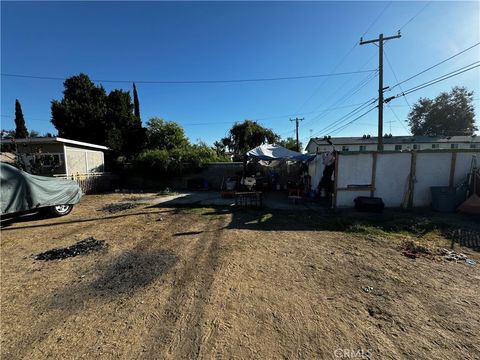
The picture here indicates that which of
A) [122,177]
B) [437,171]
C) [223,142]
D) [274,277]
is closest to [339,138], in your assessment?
[223,142]

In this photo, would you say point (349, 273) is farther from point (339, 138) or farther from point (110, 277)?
point (339, 138)

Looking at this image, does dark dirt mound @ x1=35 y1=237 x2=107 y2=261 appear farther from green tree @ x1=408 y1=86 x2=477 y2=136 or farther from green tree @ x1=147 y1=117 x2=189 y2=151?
green tree @ x1=408 y1=86 x2=477 y2=136

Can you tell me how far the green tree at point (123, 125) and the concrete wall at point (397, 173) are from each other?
693 inches

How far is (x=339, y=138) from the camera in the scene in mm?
33625

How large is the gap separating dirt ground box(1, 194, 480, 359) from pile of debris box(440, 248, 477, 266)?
0.49 ft

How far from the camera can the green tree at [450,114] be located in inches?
1501

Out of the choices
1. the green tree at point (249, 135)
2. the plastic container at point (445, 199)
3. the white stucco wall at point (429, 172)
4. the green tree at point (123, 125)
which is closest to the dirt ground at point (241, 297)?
the plastic container at point (445, 199)

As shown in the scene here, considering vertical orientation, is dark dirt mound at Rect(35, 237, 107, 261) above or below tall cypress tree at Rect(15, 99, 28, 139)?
below

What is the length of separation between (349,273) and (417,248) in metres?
2.14

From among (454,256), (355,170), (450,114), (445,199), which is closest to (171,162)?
(355,170)

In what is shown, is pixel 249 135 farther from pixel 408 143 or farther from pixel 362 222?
pixel 362 222

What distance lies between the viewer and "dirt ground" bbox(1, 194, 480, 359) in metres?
2.10

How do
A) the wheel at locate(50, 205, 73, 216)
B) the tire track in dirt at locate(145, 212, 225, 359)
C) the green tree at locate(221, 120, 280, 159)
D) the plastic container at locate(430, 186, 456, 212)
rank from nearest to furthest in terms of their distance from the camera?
the tire track in dirt at locate(145, 212, 225, 359) → the wheel at locate(50, 205, 73, 216) → the plastic container at locate(430, 186, 456, 212) → the green tree at locate(221, 120, 280, 159)

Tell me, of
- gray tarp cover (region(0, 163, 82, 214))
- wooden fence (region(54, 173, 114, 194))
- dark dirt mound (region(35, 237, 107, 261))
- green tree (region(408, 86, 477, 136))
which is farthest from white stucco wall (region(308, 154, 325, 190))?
green tree (region(408, 86, 477, 136))
